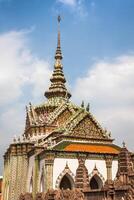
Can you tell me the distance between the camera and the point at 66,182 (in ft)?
114

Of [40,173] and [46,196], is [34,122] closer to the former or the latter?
[40,173]

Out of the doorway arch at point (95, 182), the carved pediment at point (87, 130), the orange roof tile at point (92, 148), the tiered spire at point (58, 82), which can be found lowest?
the doorway arch at point (95, 182)

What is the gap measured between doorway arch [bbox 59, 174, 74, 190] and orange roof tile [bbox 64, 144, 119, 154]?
92.5 inches

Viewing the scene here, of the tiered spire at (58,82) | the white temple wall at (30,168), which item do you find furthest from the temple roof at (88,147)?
the tiered spire at (58,82)

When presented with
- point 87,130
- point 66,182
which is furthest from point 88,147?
point 66,182

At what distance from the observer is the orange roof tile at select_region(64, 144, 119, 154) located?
1379 inches

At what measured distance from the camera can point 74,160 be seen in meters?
34.4

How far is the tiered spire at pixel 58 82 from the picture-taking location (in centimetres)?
4403

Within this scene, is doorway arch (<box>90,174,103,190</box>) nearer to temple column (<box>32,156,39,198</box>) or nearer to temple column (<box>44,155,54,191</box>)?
temple column (<box>44,155,54,191</box>)

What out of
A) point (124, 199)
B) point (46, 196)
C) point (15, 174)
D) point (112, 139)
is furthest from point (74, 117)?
point (124, 199)

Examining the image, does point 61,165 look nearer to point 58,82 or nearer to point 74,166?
point 74,166

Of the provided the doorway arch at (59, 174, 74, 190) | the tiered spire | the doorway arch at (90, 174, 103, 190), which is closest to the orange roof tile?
the doorway arch at (90, 174, 103, 190)

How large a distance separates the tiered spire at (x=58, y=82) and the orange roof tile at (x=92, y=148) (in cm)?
902

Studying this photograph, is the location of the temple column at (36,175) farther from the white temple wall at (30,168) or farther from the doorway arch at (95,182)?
the doorway arch at (95,182)
